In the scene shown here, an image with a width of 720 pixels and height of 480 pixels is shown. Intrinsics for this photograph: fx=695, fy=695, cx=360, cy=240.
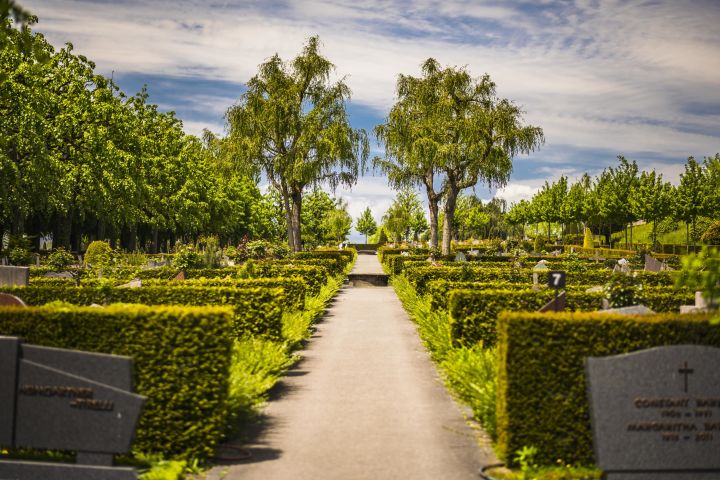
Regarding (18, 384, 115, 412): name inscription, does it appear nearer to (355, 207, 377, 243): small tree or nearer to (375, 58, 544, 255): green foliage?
(375, 58, 544, 255): green foliage

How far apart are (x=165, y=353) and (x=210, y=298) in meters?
6.30

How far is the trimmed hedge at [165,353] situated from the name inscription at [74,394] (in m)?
1.06

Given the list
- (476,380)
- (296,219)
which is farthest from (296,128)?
(476,380)

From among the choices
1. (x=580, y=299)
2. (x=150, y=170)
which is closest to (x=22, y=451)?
(x=580, y=299)

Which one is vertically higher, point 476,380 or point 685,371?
point 685,371

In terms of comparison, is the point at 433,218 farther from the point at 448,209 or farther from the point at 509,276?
the point at 509,276

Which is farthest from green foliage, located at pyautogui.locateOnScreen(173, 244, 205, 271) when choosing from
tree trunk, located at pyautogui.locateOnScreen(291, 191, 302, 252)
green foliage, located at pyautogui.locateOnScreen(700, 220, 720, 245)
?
green foliage, located at pyautogui.locateOnScreen(700, 220, 720, 245)

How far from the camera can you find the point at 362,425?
29.4 feet

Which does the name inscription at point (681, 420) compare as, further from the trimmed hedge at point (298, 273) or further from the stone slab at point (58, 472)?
the trimmed hedge at point (298, 273)

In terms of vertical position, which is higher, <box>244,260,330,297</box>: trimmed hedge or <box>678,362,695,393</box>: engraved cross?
<box>678,362,695,393</box>: engraved cross

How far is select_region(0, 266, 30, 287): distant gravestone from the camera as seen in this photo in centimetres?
1608

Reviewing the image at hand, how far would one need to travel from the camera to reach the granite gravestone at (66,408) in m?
6.43

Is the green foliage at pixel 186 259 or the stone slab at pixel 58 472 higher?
the green foliage at pixel 186 259

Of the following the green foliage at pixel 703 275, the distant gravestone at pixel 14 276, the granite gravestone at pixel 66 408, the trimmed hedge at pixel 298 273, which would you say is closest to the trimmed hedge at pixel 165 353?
the granite gravestone at pixel 66 408
